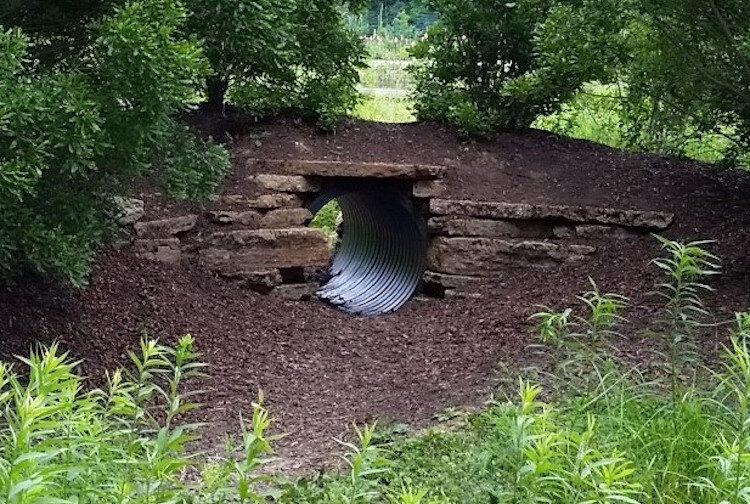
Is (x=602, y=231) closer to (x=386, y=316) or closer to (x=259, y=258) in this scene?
(x=386, y=316)

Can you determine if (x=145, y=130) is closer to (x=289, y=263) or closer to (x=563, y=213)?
(x=289, y=263)

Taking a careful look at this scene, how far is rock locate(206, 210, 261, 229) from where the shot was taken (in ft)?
22.4

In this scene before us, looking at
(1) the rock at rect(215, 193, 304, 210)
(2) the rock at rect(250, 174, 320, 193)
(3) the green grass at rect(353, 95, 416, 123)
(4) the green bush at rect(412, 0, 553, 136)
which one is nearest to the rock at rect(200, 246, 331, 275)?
(1) the rock at rect(215, 193, 304, 210)

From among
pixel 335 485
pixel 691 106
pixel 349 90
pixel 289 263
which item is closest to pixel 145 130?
pixel 335 485

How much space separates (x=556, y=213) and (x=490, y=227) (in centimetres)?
51

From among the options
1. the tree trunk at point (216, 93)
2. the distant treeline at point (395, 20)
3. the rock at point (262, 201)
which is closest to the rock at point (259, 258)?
the rock at point (262, 201)

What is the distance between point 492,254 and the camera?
7.27 meters

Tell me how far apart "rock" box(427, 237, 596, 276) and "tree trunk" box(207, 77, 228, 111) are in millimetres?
2066

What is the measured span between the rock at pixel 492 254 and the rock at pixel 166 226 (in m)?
1.96

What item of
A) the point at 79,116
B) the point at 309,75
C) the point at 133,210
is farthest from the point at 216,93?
the point at 79,116

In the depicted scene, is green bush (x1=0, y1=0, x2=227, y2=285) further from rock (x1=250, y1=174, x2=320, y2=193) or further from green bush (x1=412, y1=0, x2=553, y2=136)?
green bush (x1=412, y1=0, x2=553, y2=136)

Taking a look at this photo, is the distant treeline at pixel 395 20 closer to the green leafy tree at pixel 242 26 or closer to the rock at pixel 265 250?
the rock at pixel 265 250

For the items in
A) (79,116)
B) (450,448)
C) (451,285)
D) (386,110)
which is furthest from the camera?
(386,110)

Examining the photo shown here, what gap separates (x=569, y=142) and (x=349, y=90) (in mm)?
2075
